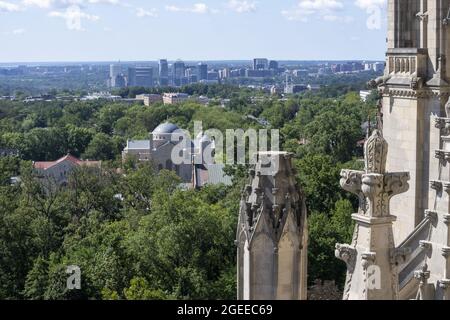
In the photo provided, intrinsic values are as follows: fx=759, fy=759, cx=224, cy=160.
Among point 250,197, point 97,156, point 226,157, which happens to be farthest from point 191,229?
point 97,156

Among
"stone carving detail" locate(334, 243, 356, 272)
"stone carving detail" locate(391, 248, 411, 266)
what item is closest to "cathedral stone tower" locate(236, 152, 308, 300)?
"stone carving detail" locate(334, 243, 356, 272)

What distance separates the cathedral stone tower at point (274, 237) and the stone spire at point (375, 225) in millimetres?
1230

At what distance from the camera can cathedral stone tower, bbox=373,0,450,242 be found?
626 inches

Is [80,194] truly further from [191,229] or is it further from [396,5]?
[396,5]

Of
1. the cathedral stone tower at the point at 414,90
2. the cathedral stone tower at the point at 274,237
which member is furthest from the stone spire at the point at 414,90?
the cathedral stone tower at the point at 274,237

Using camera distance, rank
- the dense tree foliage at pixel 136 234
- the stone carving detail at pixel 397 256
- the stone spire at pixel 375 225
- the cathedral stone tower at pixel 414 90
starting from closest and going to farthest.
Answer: the stone spire at pixel 375 225 < the stone carving detail at pixel 397 256 < the cathedral stone tower at pixel 414 90 < the dense tree foliage at pixel 136 234

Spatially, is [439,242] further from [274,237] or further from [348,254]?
[274,237]

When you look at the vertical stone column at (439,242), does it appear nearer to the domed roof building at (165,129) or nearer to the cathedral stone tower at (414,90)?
the cathedral stone tower at (414,90)

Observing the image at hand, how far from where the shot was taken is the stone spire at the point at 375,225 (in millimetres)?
8789

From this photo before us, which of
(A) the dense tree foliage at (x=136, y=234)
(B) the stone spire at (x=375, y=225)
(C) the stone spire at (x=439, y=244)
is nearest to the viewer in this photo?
(B) the stone spire at (x=375, y=225)

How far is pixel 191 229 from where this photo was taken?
38.4m

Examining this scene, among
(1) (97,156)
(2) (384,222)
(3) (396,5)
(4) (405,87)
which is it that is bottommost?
(1) (97,156)

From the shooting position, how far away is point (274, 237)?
400 inches
